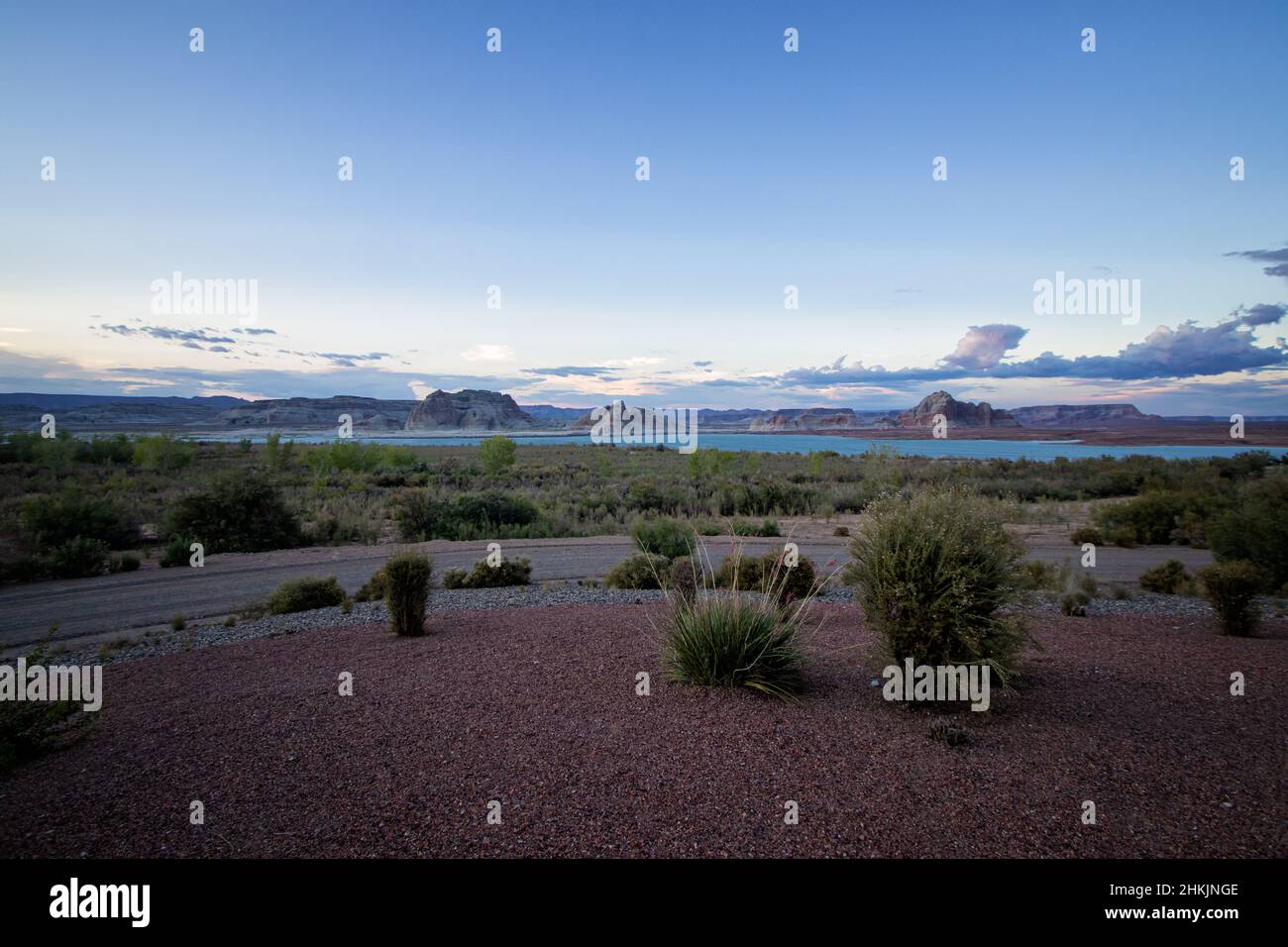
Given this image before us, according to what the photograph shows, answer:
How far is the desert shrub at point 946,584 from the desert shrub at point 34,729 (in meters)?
6.63

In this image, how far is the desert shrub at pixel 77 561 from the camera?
16984 mm

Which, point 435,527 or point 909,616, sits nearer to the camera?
point 909,616

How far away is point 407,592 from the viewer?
905cm

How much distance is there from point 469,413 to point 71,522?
159165mm

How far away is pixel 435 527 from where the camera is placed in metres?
24.1

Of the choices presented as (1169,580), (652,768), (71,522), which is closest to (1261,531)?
(1169,580)

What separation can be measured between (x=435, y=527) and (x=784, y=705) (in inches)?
793

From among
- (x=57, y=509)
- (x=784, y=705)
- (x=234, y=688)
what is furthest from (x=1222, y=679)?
(x=57, y=509)

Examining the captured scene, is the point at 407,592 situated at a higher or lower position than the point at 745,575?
higher

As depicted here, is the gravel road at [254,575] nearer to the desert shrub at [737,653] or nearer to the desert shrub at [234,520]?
the desert shrub at [234,520]

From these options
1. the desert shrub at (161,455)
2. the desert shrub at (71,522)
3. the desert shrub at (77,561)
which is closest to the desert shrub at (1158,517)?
the desert shrub at (77,561)

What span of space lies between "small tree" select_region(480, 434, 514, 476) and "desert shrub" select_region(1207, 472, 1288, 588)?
1466 inches

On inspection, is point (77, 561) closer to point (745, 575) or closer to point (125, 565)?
point (125, 565)
